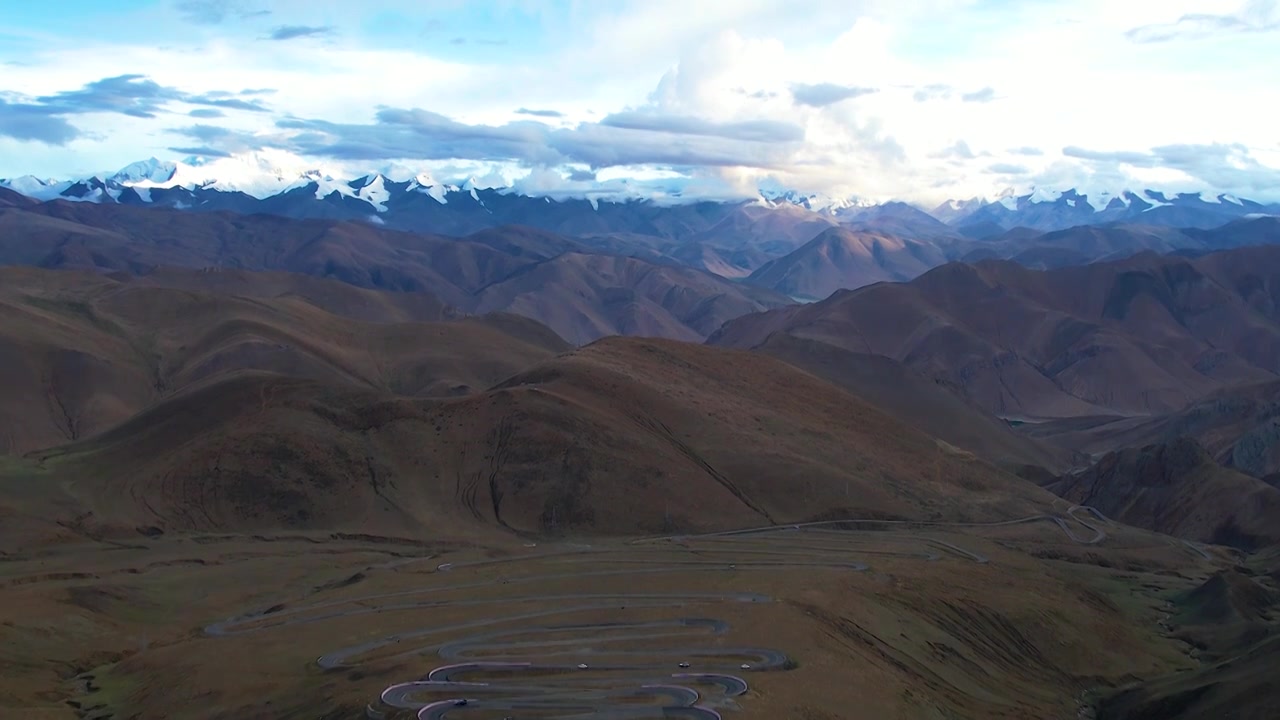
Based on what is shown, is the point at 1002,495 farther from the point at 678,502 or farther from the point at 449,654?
the point at 449,654

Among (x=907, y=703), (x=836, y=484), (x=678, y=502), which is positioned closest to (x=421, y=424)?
(x=678, y=502)

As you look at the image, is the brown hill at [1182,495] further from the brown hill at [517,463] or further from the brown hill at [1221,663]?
the brown hill at [1221,663]

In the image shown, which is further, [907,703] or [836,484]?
[836,484]

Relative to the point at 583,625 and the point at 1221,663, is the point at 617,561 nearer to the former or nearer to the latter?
the point at 583,625

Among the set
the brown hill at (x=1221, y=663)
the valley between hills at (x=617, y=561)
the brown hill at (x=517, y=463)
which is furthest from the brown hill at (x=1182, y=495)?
the brown hill at (x=1221, y=663)

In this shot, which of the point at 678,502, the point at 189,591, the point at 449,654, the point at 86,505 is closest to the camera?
the point at 449,654

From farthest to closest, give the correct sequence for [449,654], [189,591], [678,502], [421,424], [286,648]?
1. [421,424]
2. [678,502]
3. [189,591]
4. [286,648]
5. [449,654]

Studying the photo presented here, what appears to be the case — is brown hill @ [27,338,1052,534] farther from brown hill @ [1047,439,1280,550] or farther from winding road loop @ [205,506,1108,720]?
brown hill @ [1047,439,1280,550]
